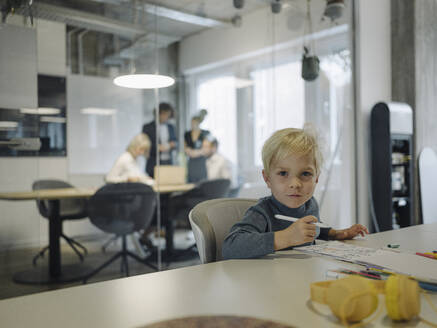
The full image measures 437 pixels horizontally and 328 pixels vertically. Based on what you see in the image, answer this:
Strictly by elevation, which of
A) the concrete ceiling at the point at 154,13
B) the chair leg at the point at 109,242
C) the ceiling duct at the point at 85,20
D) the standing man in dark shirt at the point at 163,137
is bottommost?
the chair leg at the point at 109,242

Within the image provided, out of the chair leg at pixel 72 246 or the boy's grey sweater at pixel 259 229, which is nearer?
the boy's grey sweater at pixel 259 229

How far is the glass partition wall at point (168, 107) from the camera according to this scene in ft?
8.26

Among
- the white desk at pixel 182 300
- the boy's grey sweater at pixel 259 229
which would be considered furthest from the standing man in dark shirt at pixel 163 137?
the white desk at pixel 182 300

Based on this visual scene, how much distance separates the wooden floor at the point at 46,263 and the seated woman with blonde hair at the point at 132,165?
0.49m

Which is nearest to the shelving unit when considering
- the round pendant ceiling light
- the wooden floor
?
the wooden floor

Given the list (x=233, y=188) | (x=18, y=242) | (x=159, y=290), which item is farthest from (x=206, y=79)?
(x=159, y=290)

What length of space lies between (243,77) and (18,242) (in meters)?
2.28

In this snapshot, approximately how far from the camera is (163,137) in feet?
10.6

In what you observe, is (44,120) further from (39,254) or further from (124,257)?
(124,257)

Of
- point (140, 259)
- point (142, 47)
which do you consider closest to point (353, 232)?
point (140, 259)

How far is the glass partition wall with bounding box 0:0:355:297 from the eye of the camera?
2518 millimetres

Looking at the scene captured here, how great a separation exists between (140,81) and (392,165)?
245 centimetres

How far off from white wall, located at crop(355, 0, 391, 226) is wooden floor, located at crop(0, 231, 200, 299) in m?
1.81

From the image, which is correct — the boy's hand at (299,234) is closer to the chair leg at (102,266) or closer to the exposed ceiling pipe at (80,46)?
the chair leg at (102,266)
